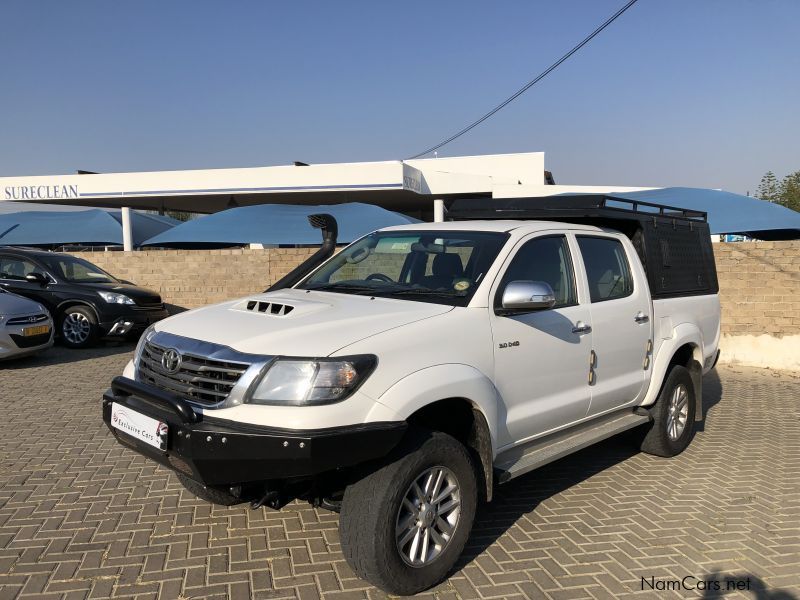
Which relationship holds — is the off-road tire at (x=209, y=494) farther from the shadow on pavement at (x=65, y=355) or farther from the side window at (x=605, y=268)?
the shadow on pavement at (x=65, y=355)

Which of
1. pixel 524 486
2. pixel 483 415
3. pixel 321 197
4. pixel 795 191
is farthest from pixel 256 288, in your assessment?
pixel 795 191

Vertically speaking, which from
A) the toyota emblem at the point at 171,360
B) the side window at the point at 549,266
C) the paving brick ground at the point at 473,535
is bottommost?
the paving brick ground at the point at 473,535

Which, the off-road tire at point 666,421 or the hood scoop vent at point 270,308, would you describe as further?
the off-road tire at point 666,421

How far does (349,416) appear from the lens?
285 cm

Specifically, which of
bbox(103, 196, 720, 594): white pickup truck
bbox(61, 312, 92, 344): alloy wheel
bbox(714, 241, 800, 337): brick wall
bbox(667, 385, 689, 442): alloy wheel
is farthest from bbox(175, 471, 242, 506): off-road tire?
bbox(714, 241, 800, 337): brick wall

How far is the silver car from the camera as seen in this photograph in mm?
8617

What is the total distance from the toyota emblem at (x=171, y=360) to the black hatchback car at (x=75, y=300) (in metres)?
8.45

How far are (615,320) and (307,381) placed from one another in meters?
2.64

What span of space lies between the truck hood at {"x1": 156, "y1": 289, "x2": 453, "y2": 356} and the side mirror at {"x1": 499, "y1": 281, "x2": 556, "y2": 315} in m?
0.34

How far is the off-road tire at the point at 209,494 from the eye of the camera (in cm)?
396

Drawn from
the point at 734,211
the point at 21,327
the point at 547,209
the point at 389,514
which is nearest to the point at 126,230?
the point at 21,327

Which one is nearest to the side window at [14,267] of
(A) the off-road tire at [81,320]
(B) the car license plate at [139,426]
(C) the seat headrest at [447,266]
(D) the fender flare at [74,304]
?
(D) the fender flare at [74,304]

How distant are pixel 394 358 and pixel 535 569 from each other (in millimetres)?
1522

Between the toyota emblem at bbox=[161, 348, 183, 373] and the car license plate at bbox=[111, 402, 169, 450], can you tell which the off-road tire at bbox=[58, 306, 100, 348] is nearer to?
the car license plate at bbox=[111, 402, 169, 450]
